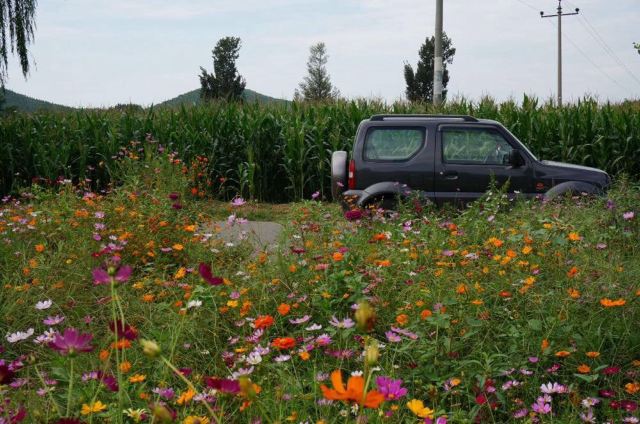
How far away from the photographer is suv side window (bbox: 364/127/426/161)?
952cm

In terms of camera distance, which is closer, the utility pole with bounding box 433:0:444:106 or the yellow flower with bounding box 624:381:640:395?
the yellow flower with bounding box 624:381:640:395

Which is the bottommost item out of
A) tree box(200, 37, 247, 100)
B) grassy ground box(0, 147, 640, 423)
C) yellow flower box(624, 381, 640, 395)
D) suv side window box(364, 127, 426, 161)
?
yellow flower box(624, 381, 640, 395)

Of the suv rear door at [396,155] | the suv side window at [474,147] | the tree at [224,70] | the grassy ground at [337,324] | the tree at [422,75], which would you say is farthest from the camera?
the tree at [224,70]

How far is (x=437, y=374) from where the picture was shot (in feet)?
11.2

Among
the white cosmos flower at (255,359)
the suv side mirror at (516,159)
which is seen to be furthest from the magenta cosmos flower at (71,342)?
the suv side mirror at (516,159)

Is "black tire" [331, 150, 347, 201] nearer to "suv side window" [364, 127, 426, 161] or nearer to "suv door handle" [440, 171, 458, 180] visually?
"suv side window" [364, 127, 426, 161]

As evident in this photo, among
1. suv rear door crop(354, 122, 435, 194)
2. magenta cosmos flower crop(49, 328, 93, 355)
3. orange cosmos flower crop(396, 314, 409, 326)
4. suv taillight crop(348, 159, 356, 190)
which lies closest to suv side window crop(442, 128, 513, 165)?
suv rear door crop(354, 122, 435, 194)

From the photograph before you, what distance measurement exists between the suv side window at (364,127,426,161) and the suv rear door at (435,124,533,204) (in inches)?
12.9

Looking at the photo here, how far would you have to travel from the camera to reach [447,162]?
31.4 ft

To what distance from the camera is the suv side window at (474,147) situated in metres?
9.64

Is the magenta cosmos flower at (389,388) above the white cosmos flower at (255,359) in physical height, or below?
above

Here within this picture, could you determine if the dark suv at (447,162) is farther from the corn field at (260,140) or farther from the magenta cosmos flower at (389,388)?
the magenta cosmos flower at (389,388)

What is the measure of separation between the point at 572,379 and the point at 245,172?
12.3 meters

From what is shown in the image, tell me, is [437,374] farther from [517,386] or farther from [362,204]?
[362,204]
